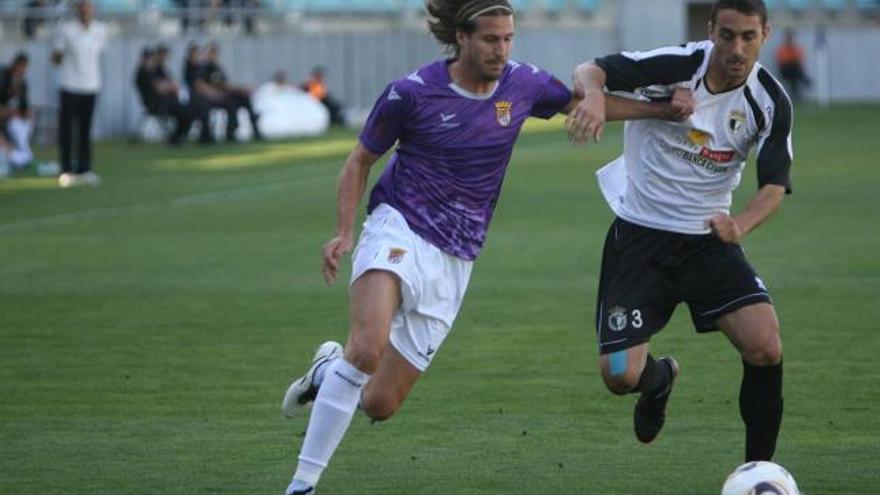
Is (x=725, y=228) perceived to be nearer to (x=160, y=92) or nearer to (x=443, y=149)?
(x=443, y=149)

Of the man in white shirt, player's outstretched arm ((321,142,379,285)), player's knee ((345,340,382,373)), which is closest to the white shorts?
player's outstretched arm ((321,142,379,285))

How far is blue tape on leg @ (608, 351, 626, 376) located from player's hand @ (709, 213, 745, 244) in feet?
3.23

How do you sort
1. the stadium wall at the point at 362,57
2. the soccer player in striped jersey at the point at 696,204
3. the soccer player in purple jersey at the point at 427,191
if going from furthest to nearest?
the stadium wall at the point at 362,57, the soccer player in striped jersey at the point at 696,204, the soccer player in purple jersey at the point at 427,191

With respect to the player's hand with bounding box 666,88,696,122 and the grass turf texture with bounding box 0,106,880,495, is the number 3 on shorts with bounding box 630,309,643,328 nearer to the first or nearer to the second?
the grass turf texture with bounding box 0,106,880,495

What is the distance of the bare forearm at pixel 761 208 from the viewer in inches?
301

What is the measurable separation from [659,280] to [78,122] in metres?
17.4

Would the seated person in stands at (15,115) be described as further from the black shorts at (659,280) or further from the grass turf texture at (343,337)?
the black shorts at (659,280)

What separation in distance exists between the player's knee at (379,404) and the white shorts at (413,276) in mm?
173

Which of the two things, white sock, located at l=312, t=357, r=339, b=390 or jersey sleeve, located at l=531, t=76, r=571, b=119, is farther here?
white sock, located at l=312, t=357, r=339, b=390

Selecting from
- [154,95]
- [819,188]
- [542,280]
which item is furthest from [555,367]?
[154,95]

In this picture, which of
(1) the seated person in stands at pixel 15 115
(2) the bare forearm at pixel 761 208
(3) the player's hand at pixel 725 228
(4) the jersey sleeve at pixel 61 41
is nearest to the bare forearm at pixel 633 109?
(2) the bare forearm at pixel 761 208

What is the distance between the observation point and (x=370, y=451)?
874cm

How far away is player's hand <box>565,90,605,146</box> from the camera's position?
25.1ft

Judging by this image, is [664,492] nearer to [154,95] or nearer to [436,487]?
[436,487]
